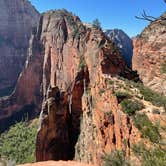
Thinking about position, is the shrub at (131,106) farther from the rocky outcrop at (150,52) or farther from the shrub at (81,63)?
the shrub at (81,63)

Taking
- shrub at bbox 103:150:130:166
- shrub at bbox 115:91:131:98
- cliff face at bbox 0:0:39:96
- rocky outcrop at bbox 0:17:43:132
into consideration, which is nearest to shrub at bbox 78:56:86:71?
shrub at bbox 115:91:131:98

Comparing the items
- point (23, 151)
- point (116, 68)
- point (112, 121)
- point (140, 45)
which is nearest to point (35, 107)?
point (23, 151)

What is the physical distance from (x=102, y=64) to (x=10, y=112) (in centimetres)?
4907

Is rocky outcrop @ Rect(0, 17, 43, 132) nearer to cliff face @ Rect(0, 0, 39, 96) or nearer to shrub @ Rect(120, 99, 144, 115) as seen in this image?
cliff face @ Rect(0, 0, 39, 96)

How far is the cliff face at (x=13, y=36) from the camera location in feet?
348

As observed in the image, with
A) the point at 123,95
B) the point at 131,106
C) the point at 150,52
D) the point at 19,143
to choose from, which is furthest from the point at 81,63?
the point at 19,143

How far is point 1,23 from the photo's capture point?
11775 cm

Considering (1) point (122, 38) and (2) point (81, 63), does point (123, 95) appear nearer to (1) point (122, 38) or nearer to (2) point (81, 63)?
(2) point (81, 63)

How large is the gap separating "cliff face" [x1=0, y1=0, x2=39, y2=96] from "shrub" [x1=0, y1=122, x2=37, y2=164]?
3385cm

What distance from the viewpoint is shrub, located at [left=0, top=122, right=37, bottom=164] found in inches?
2005

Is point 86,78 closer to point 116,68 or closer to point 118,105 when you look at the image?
point 116,68

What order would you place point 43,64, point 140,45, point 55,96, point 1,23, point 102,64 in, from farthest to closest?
point 1,23
point 43,64
point 140,45
point 55,96
point 102,64

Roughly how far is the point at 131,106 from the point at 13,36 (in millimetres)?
99418

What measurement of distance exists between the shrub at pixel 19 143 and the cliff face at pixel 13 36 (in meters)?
33.9
